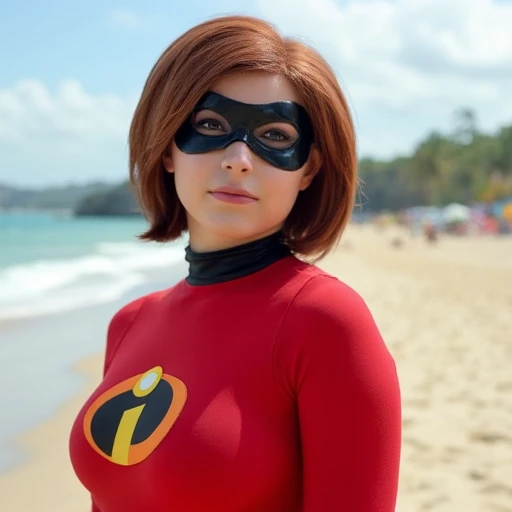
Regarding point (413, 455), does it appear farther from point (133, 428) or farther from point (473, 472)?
point (133, 428)

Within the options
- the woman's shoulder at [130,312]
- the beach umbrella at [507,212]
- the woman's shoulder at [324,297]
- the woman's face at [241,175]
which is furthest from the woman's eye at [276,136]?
the beach umbrella at [507,212]

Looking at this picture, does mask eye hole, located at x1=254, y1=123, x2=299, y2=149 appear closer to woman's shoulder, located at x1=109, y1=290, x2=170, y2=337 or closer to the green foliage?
woman's shoulder, located at x1=109, y1=290, x2=170, y2=337

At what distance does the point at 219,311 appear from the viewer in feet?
5.13

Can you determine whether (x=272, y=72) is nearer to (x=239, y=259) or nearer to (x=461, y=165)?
(x=239, y=259)

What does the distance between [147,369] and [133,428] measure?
0.52 ft

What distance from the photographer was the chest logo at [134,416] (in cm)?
145

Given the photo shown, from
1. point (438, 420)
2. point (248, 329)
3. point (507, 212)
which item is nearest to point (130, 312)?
point (248, 329)

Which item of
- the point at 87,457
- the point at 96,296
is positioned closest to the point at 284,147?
the point at 87,457

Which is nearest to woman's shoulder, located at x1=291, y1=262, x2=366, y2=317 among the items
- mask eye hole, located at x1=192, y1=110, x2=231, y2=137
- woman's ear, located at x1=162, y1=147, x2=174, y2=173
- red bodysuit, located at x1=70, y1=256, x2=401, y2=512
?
red bodysuit, located at x1=70, y1=256, x2=401, y2=512

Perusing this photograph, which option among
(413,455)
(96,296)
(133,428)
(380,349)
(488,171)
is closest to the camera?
(380,349)

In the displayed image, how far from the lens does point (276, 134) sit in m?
1.57

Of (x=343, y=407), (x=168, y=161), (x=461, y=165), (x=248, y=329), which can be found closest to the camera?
(x=343, y=407)

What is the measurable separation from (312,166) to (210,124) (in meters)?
0.27

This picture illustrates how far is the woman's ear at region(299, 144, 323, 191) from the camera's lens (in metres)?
1.63
